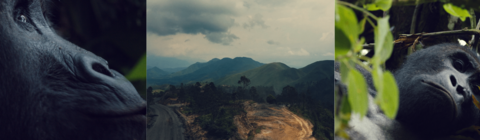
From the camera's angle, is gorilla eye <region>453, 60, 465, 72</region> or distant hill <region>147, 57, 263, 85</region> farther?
distant hill <region>147, 57, 263, 85</region>

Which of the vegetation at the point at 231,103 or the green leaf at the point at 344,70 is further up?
the green leaf at the point at 344,70

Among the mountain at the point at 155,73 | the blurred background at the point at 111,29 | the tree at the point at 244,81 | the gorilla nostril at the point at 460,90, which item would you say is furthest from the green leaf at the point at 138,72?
the gorilla nostril at the point at 460,90

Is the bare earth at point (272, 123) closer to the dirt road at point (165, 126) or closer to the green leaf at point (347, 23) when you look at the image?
the dirt road at point (165, 126)

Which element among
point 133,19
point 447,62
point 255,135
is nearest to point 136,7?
point 133,19

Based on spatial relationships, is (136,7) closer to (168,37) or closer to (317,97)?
(168,37)

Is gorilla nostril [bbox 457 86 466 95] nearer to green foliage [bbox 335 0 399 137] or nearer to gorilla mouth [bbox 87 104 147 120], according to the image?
green foliage [bbox 335 0 399 137]

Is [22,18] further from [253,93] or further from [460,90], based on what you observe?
[460,90]

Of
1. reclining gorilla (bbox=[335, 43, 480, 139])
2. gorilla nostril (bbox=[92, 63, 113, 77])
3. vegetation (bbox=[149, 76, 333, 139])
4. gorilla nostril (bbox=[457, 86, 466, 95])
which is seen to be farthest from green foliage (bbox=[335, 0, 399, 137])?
vegetation (bbox=[149, 76, 333, 139])
